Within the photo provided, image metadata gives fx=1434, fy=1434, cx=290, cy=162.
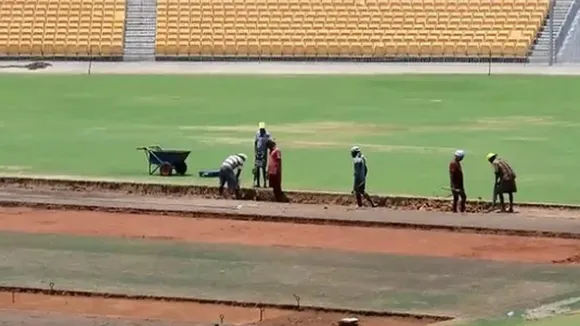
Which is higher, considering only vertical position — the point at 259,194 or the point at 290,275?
the point at 259,194

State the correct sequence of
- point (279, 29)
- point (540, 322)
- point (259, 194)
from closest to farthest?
point (540, 322) < point (259, 194) < point (279, 29)

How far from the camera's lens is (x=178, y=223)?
27.4m

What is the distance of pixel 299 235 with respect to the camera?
1019 inches

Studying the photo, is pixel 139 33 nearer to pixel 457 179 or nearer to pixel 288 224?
pixel 457 179

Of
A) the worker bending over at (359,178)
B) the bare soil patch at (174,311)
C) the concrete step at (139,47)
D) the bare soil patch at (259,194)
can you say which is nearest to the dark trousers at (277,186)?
the bare soil patch at (259,194)

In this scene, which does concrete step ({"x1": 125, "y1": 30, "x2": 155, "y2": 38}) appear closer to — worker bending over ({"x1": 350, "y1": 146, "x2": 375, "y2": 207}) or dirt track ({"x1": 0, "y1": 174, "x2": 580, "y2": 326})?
dirt track ({"x1": 0, "y1": 174, "x2": 580, "y2": 326})

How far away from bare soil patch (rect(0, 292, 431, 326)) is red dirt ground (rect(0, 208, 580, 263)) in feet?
17.9

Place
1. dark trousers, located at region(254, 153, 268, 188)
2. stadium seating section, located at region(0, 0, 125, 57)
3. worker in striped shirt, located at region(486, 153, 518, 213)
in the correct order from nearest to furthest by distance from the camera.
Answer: worker in striped shirt, located at region(486, 153, 518, 213)
dark trousers, located at region(254, 153, 268, 188)
stadium seating section, located at region(0, 0, 125, 57)

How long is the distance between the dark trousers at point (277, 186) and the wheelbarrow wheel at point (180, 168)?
12.3 feet

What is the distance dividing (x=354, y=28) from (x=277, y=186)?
38.1m

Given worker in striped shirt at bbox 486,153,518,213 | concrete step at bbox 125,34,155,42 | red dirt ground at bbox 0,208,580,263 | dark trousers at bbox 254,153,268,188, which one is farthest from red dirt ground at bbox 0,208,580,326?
concrete step at bbox 125,34,155,42

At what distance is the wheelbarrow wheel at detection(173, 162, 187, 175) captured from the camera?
3312 centimetres

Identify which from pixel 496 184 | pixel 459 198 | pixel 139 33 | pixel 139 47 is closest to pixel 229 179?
pixel 459 198

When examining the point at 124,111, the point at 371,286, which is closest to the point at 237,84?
the point at 124,111
